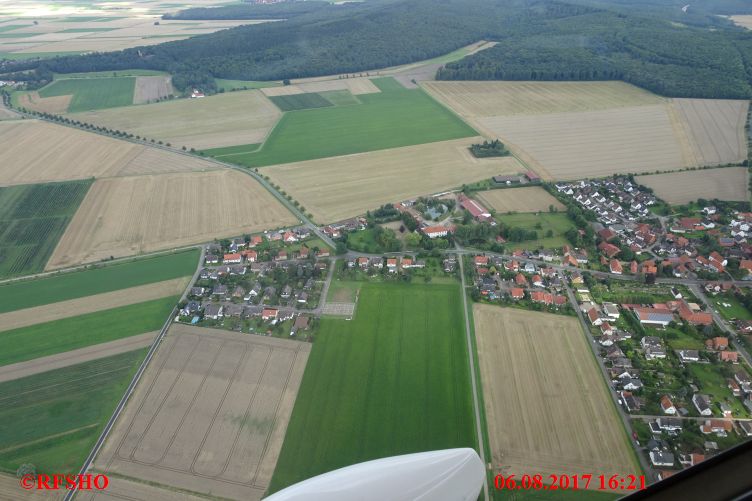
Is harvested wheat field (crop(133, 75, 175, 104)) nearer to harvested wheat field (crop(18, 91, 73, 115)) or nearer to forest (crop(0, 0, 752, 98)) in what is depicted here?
forest (crop(0, 0, 752, 98))

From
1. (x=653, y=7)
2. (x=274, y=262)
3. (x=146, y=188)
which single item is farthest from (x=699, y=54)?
(x=146, y=188)

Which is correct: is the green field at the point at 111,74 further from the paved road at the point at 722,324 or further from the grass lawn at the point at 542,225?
the paved road at the point at 722,324

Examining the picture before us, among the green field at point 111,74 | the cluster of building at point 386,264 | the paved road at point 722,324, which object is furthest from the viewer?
the green field at point 111,74

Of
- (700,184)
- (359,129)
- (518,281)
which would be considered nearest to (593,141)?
(700,184)

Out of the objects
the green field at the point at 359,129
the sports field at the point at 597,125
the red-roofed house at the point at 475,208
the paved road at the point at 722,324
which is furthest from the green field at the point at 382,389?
the green field at the point at 359,129

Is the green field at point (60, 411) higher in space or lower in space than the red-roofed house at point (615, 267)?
higher

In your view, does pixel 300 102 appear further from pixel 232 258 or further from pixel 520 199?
pixel 232 258
